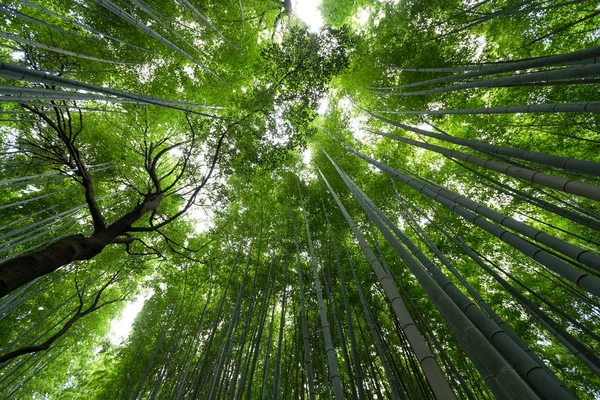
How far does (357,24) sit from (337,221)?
20.6 feet

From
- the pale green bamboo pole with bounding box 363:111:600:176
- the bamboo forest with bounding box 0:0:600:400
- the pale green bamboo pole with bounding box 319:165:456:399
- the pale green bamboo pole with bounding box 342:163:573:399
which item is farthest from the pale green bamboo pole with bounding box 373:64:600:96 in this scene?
the bamboo forest with bounding box 0:0:600:400

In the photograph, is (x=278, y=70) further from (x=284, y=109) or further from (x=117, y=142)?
(x=117, y=142)

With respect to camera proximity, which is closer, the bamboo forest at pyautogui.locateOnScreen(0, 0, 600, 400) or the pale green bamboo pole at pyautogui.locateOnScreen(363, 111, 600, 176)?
the pale green bamboo pole at pyautogui.locateOnScreen(363, 111, 600, 176)

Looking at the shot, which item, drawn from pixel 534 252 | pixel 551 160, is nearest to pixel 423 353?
pixel 534 252

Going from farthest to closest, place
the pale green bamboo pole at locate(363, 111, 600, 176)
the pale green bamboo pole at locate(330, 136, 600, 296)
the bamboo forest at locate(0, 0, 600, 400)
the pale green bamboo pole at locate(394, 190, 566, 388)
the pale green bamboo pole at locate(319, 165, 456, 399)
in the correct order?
the bamboo forest at locate(0, 0, 600, 400)
the pale green bamboo pole at locate(394, 190, 566, 388)
the pale green bamboo pole at locate(363, 111, 600, 176)
the pale green bamboo pole at locate(330, 136, 600, 296)
the pale green bamboo pole at locate(319, 165, 456, 399)

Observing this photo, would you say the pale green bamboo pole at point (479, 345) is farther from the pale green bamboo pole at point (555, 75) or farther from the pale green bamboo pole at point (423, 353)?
the pale green bamboo pole at point (555, 75)

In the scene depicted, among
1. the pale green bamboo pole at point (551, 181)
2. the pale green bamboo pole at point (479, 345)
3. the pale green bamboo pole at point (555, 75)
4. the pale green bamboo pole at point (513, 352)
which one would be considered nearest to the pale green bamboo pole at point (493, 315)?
the pale green bamboo pole at point (513, 352)

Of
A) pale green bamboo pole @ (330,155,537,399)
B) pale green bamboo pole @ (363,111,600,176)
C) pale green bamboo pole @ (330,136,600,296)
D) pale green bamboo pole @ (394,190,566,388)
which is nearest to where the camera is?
pale green bamboo pole @ (330,155,537,399)

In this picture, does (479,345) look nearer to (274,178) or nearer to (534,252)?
(534,252)

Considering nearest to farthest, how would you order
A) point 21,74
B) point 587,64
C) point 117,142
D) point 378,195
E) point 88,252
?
1. point 21,74
2. point 587,64
3. point 88,252
4. point 117,142
5. point 378,195

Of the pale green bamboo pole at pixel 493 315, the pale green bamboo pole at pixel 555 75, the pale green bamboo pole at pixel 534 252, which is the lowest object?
the pale green bamboo pole at pixel 493 315

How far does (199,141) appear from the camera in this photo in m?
5.21

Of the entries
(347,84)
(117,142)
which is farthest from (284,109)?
(117,142)

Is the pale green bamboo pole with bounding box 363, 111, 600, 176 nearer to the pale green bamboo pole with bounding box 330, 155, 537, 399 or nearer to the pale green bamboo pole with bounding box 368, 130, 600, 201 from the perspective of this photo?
the pale green bamboo pole with bounding box 368, 130, 600, 201
